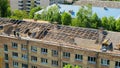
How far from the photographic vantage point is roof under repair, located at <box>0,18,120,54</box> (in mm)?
53281

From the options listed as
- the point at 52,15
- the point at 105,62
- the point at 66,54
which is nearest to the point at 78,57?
the point at 66,54

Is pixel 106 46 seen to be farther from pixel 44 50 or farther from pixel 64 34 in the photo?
pixel 44 50

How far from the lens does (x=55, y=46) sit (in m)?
54.1

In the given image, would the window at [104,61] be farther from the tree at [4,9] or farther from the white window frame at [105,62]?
the tree at [4,9]

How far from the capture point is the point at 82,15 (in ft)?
296

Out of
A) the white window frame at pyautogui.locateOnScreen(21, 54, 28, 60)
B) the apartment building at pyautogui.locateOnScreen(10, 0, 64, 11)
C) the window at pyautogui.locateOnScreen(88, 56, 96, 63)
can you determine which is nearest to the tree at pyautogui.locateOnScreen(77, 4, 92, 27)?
the white window frame at pyautogui.locateOnScreen(21, 54, 28, 60)

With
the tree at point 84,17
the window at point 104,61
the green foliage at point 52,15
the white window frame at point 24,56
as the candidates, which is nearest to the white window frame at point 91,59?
the window at point 104,61

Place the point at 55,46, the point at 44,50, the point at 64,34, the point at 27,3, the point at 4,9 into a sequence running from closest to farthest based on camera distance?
the point at 55,46 → the point at 44,50 → the point at 64,34 → the point at 4,9 → the point at 27,3

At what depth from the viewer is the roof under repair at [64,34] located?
2098 inches

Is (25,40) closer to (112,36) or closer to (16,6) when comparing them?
(112,36)

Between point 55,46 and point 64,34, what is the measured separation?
4.74 metres

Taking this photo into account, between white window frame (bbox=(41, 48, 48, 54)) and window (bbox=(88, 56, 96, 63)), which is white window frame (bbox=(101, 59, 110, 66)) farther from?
white window frame (bbox=(41, 48, 48, 54))

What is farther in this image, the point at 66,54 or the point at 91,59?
the point at 66,54

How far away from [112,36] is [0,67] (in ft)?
87.1
